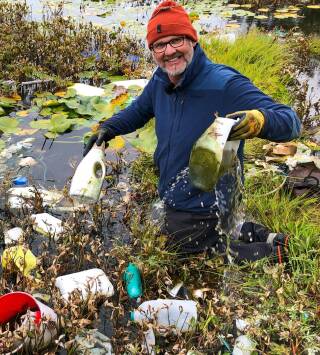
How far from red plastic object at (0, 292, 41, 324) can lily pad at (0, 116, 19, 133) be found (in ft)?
8.17

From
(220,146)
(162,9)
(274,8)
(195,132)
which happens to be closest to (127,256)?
(195,132)

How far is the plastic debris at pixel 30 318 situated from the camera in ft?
6.36

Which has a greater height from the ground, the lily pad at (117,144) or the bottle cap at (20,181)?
the lily pad at (117,144)

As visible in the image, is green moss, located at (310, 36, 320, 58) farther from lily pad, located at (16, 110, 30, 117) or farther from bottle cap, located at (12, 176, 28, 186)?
bottle cap, located at (12, 176, 28, 186)

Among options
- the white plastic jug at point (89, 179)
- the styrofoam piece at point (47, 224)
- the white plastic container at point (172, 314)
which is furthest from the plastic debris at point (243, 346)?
the styrofoam piece at point (47, 224)

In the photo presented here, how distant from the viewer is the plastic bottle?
2.51m

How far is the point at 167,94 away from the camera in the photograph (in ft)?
8.61

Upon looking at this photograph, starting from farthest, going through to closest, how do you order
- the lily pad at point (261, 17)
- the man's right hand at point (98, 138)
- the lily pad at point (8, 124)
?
the lily pad at point (261, 17) < the lily pad at point (8, 124) < the man's right hand at point (98, 138)

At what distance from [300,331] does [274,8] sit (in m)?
9.16

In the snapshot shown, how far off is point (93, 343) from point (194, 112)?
1370 mm

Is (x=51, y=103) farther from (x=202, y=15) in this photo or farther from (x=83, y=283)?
(x=202, y=15)

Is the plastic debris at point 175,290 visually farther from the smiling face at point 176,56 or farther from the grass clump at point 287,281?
the smiling face at point 176,56

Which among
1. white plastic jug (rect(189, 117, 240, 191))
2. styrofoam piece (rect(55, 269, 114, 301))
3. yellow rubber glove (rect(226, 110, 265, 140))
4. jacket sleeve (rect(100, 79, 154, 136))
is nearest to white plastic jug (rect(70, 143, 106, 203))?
jacket sleeve (rect(100, 79, 154, 136))

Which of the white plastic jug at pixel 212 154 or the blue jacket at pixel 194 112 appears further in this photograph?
the blue jacket at pixel 194 112
